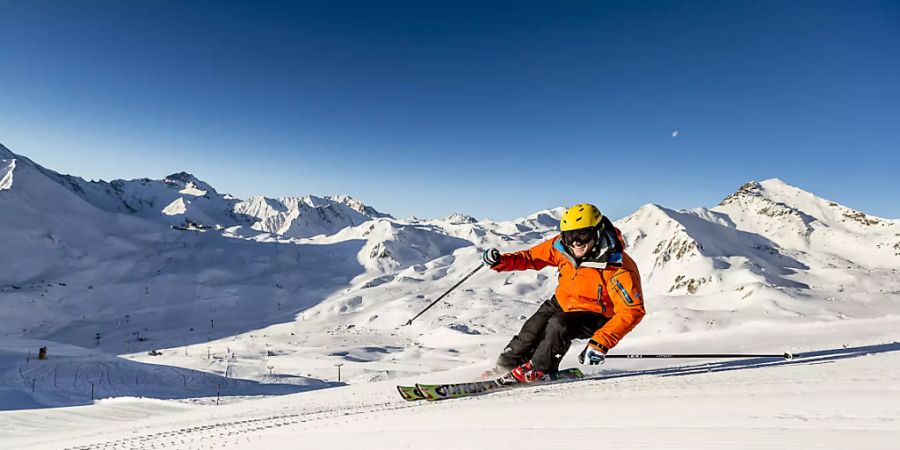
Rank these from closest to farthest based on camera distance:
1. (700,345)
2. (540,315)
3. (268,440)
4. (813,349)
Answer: (268,440), (540,315), (813,349), (700,345)

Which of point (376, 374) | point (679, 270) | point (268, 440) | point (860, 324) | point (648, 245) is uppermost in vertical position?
point (648, 245)

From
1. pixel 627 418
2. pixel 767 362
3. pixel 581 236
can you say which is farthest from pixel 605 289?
pixel 767 362

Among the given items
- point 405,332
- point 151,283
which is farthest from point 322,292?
point 405,332

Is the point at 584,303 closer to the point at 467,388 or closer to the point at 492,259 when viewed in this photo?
the point at 492,259

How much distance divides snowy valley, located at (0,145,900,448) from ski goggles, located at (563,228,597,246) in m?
1.87

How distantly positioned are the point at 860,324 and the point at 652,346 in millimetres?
4405

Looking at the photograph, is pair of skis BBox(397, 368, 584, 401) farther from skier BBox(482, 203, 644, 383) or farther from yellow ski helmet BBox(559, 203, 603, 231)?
yellow ski helmet BBox(559, 203, 603, 231)

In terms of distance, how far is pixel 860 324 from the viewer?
392 inches

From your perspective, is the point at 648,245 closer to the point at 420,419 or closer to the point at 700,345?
the point at 700,345

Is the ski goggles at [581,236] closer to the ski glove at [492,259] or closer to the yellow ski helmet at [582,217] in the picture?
the yellow ski helmet at [582,217]

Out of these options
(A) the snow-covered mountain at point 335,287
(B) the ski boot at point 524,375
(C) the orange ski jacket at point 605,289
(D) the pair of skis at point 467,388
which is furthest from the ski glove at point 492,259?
(A) the snow-covered mountain at point 335,287

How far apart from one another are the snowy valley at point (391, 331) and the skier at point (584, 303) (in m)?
0.53

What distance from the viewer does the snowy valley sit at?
436cm

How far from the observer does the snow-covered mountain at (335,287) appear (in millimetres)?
33094
